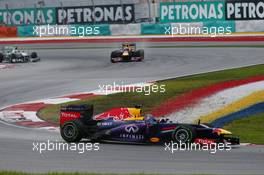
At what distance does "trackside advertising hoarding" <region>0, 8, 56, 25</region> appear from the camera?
5534 cm

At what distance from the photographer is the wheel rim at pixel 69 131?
15794 millimetres

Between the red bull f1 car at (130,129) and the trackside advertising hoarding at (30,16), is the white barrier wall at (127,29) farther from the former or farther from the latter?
the red bull f1 car at (130,129)

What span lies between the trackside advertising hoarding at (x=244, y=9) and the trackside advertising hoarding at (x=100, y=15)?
759 centimetres

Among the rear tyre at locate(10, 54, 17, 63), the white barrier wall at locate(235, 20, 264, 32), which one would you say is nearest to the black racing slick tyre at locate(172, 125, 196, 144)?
the rear tyre at locate(10, 54, 17, 63)

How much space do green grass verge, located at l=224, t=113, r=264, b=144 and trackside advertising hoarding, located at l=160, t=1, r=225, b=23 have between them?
32.2m

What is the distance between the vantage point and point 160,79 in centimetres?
2788

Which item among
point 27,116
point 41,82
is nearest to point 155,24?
point 41,82

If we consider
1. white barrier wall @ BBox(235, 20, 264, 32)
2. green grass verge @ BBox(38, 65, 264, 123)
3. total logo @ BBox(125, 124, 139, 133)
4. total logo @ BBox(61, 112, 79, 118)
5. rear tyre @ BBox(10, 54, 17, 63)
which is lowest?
rear tyre @ BBox(10, 54, 17, 63)

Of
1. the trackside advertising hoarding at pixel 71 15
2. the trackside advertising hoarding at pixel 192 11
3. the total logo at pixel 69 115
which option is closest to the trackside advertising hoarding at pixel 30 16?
the trackside advertising hoarding at pixel 71 15

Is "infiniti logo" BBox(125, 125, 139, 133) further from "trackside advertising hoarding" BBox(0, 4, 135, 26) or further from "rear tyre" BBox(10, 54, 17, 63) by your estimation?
"trackside advertising hoarding" BBox(0, 4, 135, 26)

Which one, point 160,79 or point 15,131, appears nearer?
point 15,131

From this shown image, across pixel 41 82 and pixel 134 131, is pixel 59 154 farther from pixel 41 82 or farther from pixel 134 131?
pixel 41 82

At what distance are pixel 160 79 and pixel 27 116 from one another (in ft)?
27.6

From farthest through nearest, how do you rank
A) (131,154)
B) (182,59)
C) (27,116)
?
(182,59)
(27,116)
(131,154)
